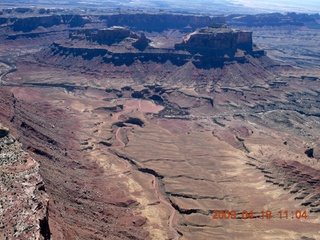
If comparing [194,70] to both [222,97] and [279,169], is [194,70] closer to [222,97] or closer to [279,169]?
[222,97]

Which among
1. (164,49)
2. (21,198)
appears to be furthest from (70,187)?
(164,49)
